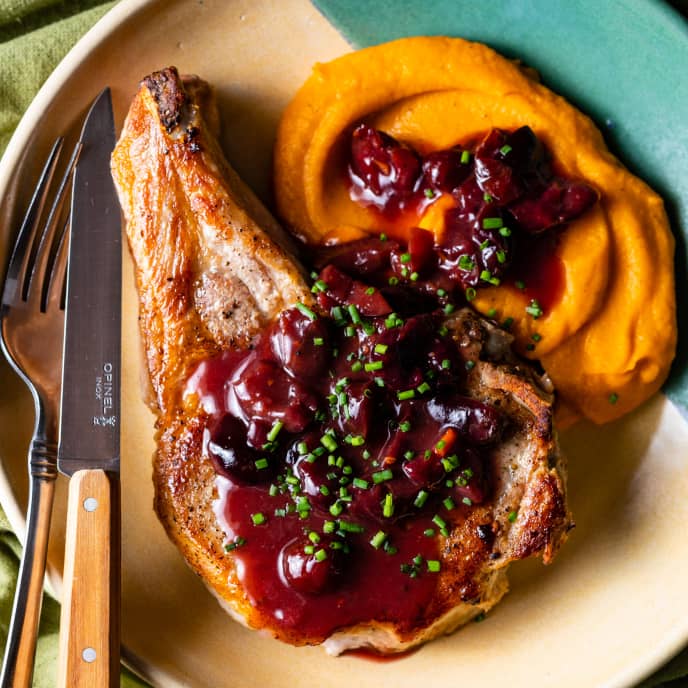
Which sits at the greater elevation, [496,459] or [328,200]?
[328,200]

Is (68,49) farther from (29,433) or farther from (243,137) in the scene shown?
(29,433)

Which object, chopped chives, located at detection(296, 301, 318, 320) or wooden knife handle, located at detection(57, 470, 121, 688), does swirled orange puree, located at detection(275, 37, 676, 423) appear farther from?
wooden knife handle, located at detection(57, 470, 121, 688)

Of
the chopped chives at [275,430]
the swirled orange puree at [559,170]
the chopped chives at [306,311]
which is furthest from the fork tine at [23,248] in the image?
the chopped chives at [275,430]

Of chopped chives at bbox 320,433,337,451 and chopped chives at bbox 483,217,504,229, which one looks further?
chopped chives at bbox 483,217,504,229

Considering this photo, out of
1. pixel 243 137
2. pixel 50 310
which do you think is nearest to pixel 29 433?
pixel 50 310

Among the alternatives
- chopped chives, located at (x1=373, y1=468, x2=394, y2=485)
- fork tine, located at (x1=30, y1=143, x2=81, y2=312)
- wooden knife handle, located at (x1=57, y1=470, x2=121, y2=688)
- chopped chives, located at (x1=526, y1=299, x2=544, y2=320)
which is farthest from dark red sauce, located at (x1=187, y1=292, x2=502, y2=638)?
fork tine, located at (x1=30, y1=143, x2=81, y2=312)

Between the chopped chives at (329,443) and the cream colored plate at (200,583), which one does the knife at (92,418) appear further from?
the chopped chives at (329,443)
